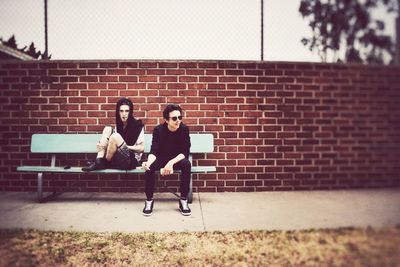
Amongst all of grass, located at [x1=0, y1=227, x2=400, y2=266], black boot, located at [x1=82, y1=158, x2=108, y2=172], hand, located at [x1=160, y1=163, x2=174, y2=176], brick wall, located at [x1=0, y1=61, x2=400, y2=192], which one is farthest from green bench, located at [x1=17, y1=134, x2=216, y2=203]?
grass, located at [x1=0, y1=227, x2=400, y2=266]

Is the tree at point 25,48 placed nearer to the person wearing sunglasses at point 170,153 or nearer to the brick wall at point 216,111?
the brick wall at point 216,111

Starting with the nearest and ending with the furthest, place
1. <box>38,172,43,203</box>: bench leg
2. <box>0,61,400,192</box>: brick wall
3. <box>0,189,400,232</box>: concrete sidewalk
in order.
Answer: <box>0,189,400,232</box>: concrete sidewalk
<box>38,172,43,203</box>: bench leg
<box>0,61,400,192</box>: brick wall

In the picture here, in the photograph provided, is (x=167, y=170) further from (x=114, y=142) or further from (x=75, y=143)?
(x=75, y=143)

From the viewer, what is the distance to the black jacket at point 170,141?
4505 millimetres

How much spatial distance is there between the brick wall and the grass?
194cm

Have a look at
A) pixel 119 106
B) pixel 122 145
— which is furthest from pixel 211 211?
pixel 119 106

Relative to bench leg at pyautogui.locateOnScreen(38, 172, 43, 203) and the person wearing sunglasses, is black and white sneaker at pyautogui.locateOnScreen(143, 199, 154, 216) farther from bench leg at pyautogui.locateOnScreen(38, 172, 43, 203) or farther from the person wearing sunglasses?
bench leg at pyautogui.locateOnScreen(38, 172, 43, 203)

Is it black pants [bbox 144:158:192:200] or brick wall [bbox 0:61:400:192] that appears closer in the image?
black pants [bbox 144:158:192:200]

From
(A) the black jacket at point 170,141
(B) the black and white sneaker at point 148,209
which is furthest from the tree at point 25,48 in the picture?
(B) the black and white sneaker at point 148,209

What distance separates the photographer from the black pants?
4.41 m

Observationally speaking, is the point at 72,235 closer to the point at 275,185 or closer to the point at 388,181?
the point at 275,185

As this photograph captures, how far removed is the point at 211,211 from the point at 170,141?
1.02 meters

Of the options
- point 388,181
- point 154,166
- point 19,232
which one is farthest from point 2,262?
point 388,181

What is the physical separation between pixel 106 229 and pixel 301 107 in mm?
3449
